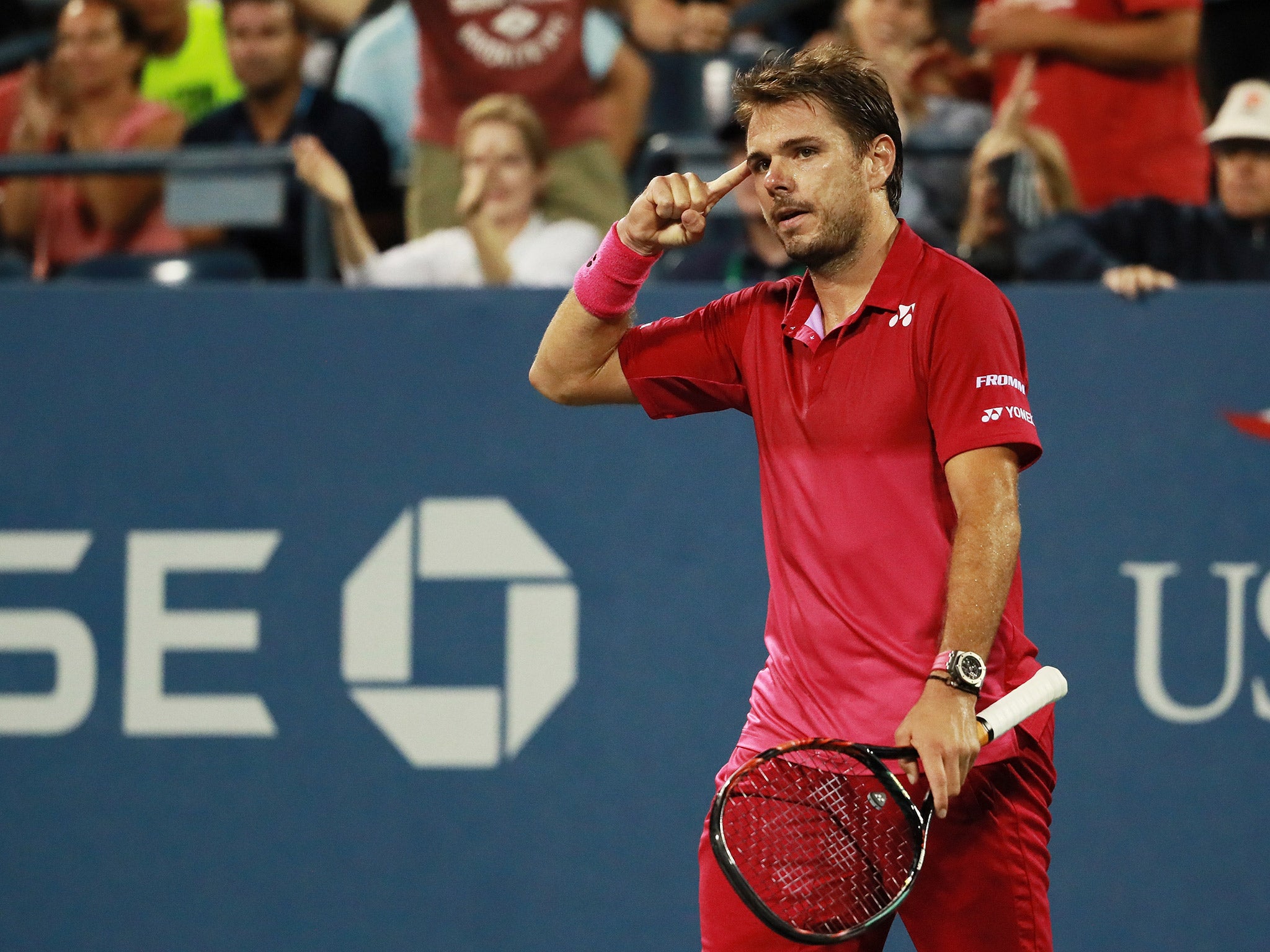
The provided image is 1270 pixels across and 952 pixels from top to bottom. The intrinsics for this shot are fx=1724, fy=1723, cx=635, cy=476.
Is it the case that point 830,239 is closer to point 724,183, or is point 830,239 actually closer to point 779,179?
point 779,179

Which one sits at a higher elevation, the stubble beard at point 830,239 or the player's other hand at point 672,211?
the player's other hand at point 672,211

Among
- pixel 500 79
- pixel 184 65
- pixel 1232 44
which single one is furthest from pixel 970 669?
pixel 184 65

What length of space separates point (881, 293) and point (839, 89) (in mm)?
324

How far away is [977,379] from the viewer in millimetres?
2588

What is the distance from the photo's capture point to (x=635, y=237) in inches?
112

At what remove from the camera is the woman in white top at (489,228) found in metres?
4.92

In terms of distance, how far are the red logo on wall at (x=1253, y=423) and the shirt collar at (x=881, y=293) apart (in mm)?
1731

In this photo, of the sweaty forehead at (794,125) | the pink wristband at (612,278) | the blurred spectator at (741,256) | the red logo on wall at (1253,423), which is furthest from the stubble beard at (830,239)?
the red logo on wall at (1253,423)

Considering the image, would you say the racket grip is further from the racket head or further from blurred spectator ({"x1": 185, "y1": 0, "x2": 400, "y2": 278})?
blurred spectator ({"x1": 185, "y1": 0, "x2": 400, "y2": 278})

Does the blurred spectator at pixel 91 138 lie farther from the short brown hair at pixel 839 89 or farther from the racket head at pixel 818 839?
the racket head at pixel 818 839

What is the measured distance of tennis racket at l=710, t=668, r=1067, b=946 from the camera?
269 cm

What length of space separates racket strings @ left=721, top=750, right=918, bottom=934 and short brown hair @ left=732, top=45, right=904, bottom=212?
0.98 metres

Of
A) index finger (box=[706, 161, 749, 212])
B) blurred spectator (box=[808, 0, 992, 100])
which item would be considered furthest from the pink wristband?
blurred spectator (box=[808, 0, 992, 100])

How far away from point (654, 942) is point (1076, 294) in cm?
192
